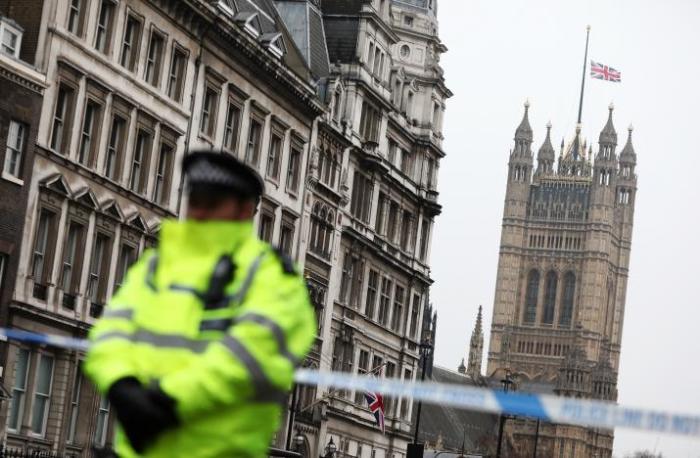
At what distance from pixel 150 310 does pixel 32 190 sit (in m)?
33.7

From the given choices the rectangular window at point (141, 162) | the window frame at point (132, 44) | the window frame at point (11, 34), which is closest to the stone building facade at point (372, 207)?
the rectangular window at point (141, 162)

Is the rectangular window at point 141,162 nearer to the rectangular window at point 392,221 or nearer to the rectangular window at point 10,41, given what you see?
the rectangular window at point 10,41

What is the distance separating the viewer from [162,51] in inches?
1812

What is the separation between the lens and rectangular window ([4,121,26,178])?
38312mm

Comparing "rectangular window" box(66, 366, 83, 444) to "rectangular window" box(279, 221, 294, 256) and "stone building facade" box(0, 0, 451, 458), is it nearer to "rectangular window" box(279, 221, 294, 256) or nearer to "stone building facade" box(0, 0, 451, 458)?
"stone building facade" box(0, 0, 451, 458)

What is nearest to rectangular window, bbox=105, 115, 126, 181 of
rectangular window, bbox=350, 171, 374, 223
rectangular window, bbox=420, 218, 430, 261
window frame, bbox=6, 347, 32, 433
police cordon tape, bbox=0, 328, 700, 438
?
window frame, bbox=6, 347, 32, 433

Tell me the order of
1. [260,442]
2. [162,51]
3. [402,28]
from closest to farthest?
[260,442]
[162,51]
[402,28]

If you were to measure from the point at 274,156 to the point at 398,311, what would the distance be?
53.7 feet

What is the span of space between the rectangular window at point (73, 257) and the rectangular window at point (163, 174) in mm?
4803

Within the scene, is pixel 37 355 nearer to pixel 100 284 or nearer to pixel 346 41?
pixel 100 284

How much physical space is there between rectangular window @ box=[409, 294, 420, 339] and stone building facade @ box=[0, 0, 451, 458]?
0.46 feet

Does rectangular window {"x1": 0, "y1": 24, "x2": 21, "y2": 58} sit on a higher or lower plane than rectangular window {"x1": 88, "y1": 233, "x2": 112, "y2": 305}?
higher

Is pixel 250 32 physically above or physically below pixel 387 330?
above

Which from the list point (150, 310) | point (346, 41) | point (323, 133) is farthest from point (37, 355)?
point (150, 310)
